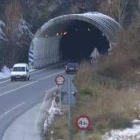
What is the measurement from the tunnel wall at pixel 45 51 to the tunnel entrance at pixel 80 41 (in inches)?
140

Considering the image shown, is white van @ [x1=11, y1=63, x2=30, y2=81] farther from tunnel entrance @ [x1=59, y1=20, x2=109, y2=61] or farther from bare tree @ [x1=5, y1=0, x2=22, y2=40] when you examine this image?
tunnel entrance @ [x1=59, y1=20, x2=109, y2=61]

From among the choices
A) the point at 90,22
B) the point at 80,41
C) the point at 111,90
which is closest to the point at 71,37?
the point at 80,41

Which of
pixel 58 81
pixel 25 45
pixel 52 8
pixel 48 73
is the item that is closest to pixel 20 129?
pixel 58 81

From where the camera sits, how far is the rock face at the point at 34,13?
78562 millimetres

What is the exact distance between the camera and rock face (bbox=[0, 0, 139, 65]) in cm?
7856

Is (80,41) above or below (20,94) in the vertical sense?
above

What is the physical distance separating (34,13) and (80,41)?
9725 mm

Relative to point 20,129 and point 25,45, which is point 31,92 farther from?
point 25,45

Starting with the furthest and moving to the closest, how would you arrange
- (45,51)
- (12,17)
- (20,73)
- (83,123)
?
1. (45,51)
2. (12,17)
3. (20,73)
4. (83,123)

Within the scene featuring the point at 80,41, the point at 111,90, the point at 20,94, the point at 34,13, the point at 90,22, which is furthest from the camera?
the point at 80,41

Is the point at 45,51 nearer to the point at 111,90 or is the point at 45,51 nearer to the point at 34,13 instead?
the point at 34,13

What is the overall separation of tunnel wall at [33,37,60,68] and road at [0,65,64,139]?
5975 millimetres

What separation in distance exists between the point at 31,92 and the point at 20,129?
18067mm

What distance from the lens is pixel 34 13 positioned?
88250 mm
